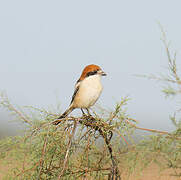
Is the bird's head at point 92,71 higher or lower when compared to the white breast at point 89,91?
higher

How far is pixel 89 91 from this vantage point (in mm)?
4168

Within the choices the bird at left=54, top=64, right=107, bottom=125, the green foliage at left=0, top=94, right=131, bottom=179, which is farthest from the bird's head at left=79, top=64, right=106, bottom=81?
the green foliage at left=0, top=94, right=131, bottom=179

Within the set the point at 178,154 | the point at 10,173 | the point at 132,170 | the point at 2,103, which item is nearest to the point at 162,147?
the point at 178,154

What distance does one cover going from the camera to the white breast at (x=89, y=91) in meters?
4.14

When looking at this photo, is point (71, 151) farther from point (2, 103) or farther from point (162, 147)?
point (2, 103)

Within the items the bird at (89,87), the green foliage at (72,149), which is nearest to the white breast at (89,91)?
the bird at (89,87)

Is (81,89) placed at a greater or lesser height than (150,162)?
greater

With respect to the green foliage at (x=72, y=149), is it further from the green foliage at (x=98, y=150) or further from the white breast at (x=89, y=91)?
the white breast at (x=89, y=91)

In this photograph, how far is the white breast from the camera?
4.14m

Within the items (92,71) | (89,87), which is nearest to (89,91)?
(89,87)

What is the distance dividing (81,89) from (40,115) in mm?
1439

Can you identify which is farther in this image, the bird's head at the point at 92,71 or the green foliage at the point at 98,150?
the bird's head at the point at 92,71

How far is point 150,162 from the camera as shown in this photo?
249 cm

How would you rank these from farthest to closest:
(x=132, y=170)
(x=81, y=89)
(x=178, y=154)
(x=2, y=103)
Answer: (x=81, y=89) < (x=2, y=103) < (x=132, y=170) < (x=178, y=154)
